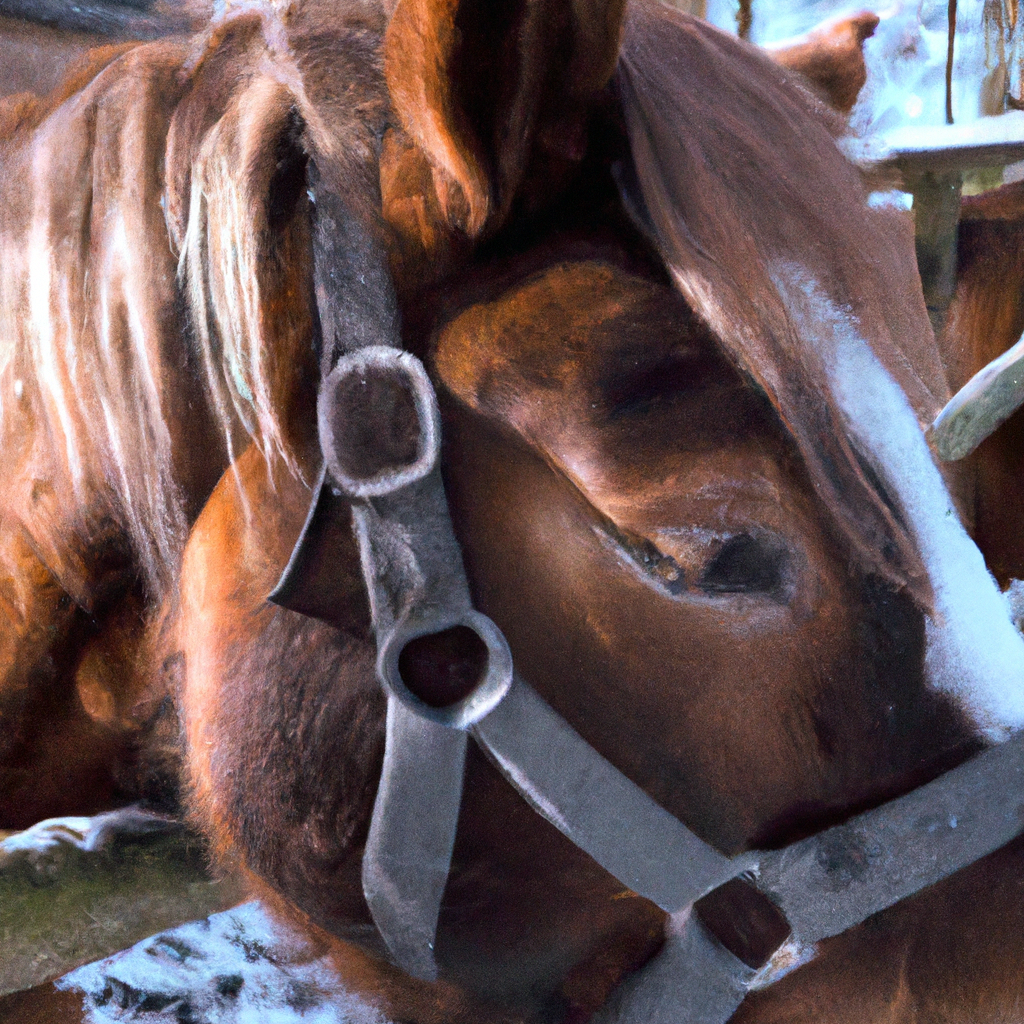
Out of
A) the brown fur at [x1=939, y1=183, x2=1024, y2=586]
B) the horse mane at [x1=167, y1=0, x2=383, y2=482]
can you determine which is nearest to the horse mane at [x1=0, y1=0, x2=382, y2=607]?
the horse mane at [x1=167, y1=0, x2=383, y2=482]

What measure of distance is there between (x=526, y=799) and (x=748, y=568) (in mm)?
150

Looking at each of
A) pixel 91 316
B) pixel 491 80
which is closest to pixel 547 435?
pixel 491 80

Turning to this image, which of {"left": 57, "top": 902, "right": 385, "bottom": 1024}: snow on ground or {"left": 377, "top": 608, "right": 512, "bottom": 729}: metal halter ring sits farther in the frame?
{"left": 57, "top": 902, "right": 385, "bottom": 1024}: snow on ground

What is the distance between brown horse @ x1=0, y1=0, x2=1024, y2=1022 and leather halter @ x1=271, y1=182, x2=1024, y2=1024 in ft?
0.04

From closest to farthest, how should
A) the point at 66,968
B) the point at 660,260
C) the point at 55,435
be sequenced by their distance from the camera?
the point at 660,260
the point at 55,435
the point at 66,968

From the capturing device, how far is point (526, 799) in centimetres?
39

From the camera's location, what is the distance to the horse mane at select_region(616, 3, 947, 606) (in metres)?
0.35

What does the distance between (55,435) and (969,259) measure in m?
0.59

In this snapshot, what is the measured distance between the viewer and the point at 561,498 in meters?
0.39

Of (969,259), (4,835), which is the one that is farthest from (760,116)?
(4,835)

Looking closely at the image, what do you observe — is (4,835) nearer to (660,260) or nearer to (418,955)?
(418,955)

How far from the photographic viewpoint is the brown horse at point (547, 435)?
1.19 ft

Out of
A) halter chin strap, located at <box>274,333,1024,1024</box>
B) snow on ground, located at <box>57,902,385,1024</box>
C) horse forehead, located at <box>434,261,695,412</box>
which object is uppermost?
horse forehead, located at <box>434,261,695,412</box>

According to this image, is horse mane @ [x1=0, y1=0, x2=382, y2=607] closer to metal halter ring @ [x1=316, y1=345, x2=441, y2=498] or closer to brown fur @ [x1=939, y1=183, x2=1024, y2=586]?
metal halter ring @ [x1=316, y1=345, x2=441, y2=498]
